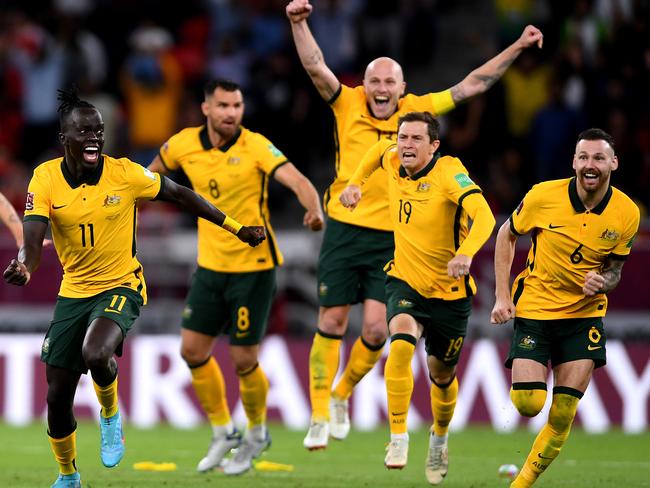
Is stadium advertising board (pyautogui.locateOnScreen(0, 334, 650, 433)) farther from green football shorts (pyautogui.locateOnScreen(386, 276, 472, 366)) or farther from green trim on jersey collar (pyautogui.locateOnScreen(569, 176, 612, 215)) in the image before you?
green trim on jersey collar (pyautogui.locateOnScreen(569, 176, 612, 215))

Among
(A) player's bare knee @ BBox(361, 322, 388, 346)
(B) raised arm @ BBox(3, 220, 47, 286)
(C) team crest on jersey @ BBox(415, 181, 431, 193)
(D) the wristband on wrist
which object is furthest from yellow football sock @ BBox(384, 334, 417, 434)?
(B) raised arm @ BBox(3, 220, 47, 286)

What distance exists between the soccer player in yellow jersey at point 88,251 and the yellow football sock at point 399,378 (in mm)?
1362

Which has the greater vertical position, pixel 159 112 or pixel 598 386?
pixel 159 112

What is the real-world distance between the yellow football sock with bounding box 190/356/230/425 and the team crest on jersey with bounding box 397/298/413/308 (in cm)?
246

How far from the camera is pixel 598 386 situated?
17.3 metres

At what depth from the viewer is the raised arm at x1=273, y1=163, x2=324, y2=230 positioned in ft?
40.7

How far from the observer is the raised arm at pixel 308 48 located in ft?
41.6

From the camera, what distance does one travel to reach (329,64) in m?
20.5

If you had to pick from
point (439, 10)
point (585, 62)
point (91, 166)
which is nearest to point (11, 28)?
point (439, 10)

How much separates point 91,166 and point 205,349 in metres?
2.93

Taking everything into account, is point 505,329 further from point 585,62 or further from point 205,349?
point 205,349

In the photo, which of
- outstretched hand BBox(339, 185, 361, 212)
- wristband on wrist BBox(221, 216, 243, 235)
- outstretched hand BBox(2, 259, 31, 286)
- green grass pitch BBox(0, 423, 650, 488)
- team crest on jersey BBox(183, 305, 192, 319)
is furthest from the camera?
team crest on jersey BBox(183, 305, 192, 319)

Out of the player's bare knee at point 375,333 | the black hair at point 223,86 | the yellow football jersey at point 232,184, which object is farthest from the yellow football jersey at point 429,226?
the black hair at point 223,86

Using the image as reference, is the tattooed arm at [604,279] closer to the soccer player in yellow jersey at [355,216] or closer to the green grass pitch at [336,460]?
the green grass pitch at [336,460]
